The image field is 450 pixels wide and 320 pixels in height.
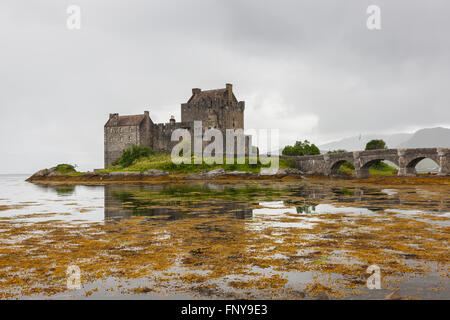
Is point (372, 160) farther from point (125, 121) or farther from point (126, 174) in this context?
point (125, 121)

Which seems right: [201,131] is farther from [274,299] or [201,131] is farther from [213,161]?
[274,299]

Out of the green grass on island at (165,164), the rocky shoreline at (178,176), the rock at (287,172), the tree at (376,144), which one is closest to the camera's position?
the rocky shoreline at (178,176)

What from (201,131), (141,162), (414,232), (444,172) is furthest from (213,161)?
(414,232)

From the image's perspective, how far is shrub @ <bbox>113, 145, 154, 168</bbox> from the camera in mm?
76188

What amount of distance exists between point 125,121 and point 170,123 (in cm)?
1168

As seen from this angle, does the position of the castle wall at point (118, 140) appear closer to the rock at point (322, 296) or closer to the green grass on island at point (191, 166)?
the green grass on island at point (191, 166)

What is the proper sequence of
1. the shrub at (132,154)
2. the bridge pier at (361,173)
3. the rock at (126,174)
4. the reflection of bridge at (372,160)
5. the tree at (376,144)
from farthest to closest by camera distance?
the tree at (376,144) → the shrub at (132,154) → the rock at (126,174) → the bridge pier at (361,173) → the reflection of bridge at (372,160)

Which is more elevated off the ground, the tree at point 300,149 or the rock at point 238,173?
the tree at point 300,149

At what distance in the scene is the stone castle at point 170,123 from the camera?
79062mm

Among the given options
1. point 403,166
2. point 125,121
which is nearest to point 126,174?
point 125,121

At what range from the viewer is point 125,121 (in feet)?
275

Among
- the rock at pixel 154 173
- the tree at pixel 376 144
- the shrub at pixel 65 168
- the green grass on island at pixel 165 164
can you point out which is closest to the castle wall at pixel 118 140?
the green grass on island at pixel 165 164
